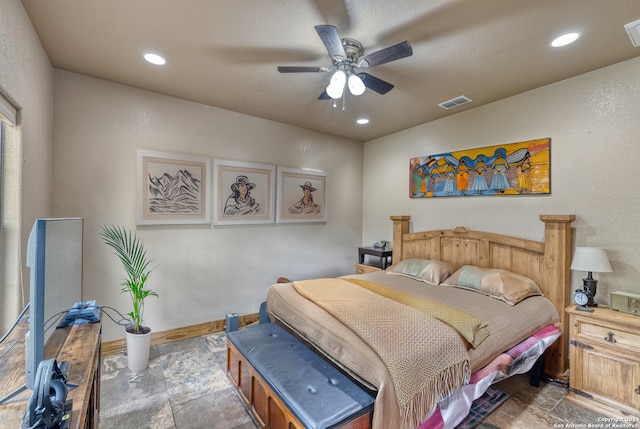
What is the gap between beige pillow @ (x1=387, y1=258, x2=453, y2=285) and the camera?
10.5 ft

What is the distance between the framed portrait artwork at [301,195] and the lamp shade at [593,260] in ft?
9.77

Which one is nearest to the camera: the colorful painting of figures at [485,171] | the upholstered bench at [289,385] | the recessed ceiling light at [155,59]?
the upholstered bench at [289,385]

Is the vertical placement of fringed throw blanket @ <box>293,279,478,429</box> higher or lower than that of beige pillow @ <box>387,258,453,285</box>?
lower

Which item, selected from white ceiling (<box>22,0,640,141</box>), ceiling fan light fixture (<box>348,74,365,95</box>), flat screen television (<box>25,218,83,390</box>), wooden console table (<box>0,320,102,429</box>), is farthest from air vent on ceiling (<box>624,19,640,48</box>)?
wooden console table (<box>0,320,102,429</box>)

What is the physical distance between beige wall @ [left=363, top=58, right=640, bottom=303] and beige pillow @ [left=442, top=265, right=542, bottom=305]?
1.48 feet

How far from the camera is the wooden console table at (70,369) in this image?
97 cm

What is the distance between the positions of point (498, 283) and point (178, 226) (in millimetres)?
3384

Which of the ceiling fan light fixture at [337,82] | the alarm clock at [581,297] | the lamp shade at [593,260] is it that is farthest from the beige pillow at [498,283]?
the ceiling fan light fixture at [337,82]

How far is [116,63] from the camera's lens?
2453 millimetres

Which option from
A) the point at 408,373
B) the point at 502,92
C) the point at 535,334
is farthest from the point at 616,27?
the point at 408,373

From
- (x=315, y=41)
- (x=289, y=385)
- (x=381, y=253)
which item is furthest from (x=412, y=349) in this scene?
(x=381, y=253)

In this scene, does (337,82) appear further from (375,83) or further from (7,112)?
(7,112)

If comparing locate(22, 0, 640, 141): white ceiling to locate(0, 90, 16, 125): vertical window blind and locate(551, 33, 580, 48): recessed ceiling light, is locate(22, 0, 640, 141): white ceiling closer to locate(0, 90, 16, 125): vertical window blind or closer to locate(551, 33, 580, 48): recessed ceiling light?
locate(551, 33, 580, 48): recessed ceiling light

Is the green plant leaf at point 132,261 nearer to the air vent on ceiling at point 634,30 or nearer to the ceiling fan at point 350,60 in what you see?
the ceiling fan at point 350,60
